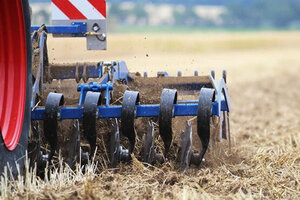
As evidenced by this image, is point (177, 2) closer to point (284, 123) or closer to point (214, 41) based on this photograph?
point (214, 41)

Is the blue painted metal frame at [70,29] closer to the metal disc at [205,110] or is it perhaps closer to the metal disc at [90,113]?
the metal disc at [90,113]

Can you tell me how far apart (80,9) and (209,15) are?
8936cm

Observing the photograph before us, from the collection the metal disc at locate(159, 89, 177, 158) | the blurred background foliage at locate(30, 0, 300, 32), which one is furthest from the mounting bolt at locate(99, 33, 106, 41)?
the blurred background foliage at locate(30, 0, 300, 32)

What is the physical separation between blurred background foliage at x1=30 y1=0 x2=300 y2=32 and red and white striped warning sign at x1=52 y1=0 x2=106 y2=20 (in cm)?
6598

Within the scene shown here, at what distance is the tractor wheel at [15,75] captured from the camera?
4.49 metres

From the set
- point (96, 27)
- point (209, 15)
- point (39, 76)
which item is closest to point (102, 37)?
point (96, 27)

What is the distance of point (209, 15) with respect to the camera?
93.9m

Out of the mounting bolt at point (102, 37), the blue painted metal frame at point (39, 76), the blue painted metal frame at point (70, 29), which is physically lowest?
the blue painted metal frame at point (39, 76)

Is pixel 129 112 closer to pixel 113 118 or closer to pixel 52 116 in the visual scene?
pixel 113 118

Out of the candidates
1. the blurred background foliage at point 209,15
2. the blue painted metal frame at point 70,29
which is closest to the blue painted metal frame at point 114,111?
Answer: the blue painted metal frame at point 70,29

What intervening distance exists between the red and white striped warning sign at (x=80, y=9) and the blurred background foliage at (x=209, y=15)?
216ft

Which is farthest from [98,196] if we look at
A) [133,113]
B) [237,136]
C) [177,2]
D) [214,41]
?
[177,2]

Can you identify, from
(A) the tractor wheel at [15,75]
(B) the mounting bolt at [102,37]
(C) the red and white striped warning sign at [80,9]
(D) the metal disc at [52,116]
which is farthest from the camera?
(B) the mounting bolt at [102,37]

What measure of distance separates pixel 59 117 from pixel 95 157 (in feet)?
1.54
